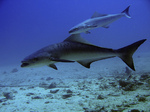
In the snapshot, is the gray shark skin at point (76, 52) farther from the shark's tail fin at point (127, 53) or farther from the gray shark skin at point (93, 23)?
the gray shark skin at point (93, 23)

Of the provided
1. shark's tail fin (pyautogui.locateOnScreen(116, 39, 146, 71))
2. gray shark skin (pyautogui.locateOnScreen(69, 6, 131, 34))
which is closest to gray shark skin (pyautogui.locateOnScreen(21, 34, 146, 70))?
shark's tail fin (pyautogui.locateOnScreen(116, 39, 146, 71))

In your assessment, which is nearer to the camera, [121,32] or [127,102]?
[127,102]

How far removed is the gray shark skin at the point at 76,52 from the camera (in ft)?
10.6

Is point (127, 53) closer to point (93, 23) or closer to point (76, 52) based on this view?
point (76, 52)

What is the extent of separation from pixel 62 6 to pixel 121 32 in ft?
329

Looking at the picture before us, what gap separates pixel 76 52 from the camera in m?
3.45

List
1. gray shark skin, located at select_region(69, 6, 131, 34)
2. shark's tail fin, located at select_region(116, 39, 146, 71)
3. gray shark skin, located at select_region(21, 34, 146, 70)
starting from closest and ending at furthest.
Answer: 1. gray shark skin, located at select_region(21, 34, 146, 70)
2. shark's tail fin, located at select_region(116, 39, 146, 71)
3. gray shark skin, located at select_region(69, 6, 131, 34)

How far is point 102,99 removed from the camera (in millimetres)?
4652

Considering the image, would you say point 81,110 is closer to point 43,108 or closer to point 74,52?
point 43,108

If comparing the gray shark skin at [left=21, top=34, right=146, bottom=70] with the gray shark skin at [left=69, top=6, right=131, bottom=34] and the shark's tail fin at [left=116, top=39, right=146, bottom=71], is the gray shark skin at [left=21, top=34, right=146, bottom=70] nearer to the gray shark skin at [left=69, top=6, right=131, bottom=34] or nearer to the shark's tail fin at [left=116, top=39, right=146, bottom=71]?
the shark's tail fin at [left=116, top=39, right=146, bottom=71]

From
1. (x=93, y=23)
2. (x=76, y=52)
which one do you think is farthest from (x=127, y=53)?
(x=93, y=23)

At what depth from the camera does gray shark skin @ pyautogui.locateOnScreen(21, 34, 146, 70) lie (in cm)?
322

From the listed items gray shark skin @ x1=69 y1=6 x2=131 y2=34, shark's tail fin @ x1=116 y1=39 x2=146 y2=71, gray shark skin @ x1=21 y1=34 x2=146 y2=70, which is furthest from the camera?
gray shark skin @ x1=69 y1=6 x2=131 y2=34

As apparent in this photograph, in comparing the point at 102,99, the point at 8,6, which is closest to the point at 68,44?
the point at 102,99
